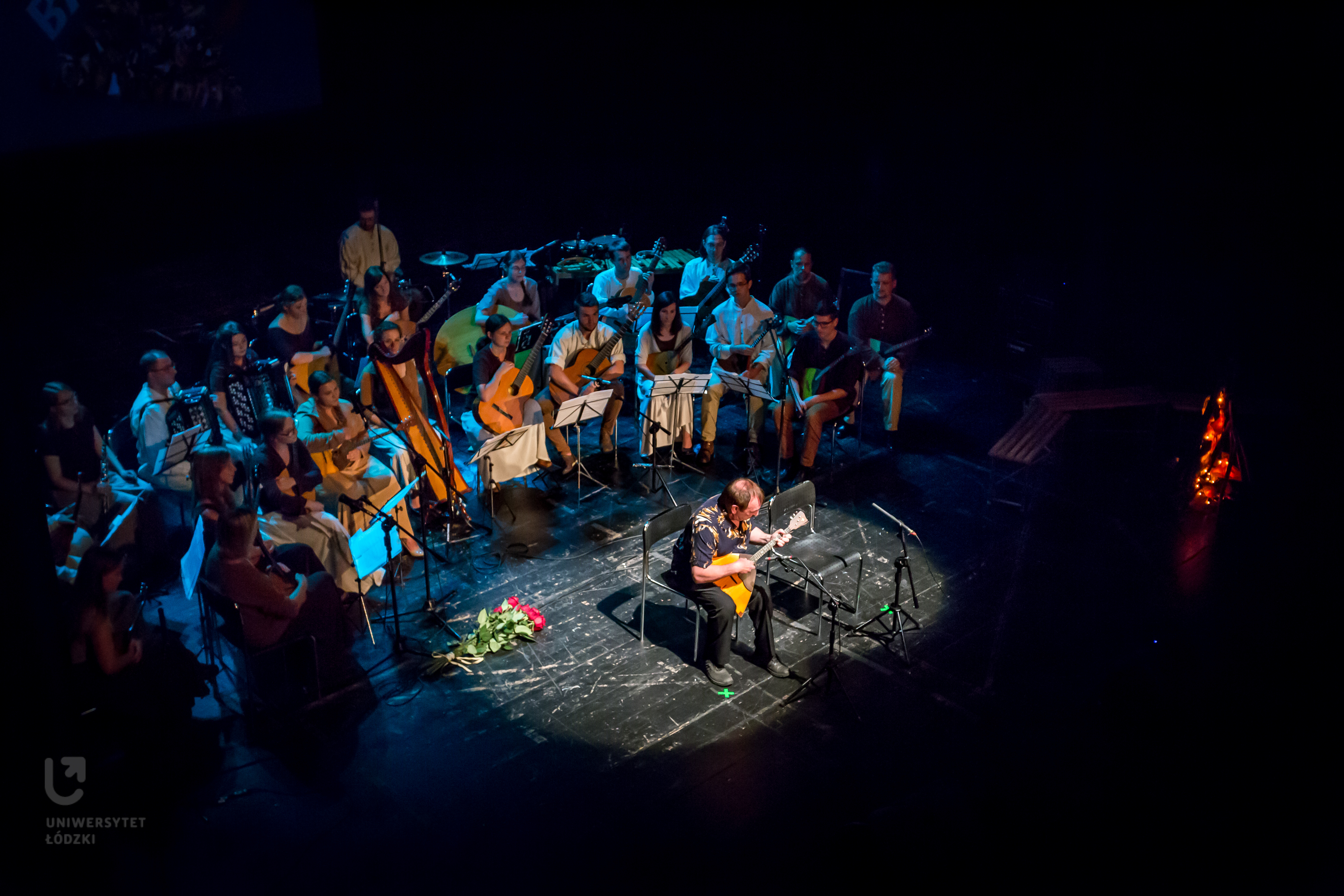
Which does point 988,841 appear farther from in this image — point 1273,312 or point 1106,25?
point 1106,25

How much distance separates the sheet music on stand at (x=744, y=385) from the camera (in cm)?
804

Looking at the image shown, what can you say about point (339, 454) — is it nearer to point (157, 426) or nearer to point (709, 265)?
point (157, 426)

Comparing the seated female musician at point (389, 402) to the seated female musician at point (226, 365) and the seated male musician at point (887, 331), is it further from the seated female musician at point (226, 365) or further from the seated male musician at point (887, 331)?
the seated male musician at point (887, 331)

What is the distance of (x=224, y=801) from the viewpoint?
5355 mm

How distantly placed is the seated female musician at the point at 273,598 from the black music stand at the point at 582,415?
2.23 metres

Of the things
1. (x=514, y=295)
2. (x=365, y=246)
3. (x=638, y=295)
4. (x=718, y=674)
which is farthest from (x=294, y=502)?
(x=638, y=295)

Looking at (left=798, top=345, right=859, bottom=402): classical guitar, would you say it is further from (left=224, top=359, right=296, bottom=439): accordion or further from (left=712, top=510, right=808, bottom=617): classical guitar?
(left=224, top=359, right=296, bottom=439): accordion

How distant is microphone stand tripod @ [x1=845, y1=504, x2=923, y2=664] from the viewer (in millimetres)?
6535

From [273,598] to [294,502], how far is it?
961 millimetres

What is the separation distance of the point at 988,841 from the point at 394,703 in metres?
3.18

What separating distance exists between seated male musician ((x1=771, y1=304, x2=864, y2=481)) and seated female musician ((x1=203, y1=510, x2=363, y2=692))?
3.84m

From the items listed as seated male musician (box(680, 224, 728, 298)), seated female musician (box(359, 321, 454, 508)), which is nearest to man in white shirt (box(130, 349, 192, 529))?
seated female musician (box(359, 321, 454, 508))

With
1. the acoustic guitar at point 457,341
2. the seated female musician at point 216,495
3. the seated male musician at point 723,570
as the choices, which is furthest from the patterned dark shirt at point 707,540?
the acoustic guitar at point 457,341

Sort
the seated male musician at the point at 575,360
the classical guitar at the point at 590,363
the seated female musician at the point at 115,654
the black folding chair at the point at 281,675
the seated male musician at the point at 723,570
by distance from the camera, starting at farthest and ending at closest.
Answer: the classical guitar at the point at 590,363 → the seated male musician at the point at 575,360 → the seated male musician at the point at 723,570 → the black folding chair at the point at 281,675 → the seated female musician at the point at 115,654
